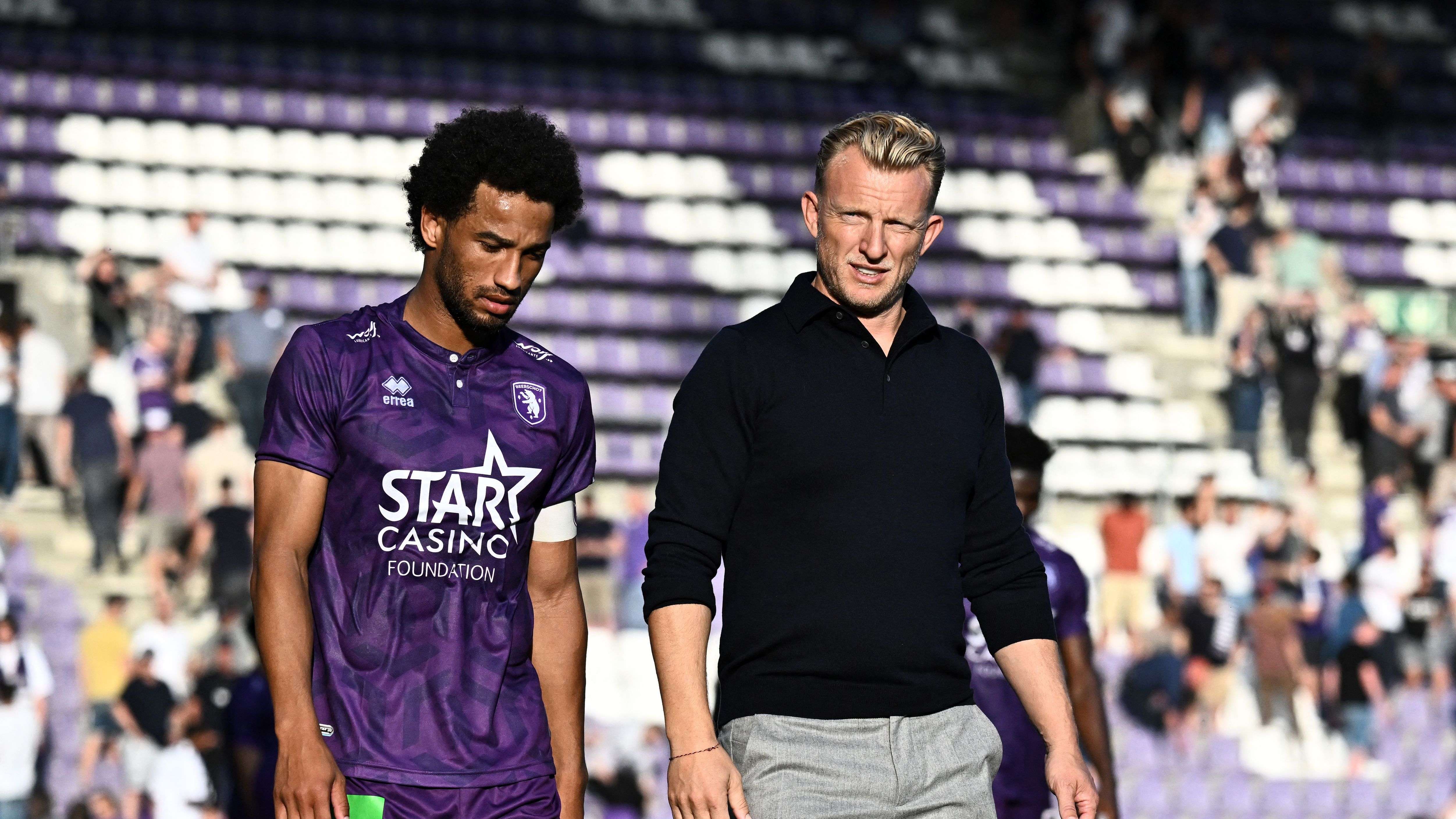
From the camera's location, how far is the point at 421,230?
12.2ft

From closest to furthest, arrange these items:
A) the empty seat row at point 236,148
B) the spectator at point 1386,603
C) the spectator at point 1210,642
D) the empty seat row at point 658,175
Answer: the spectator at point 1210,642 < the spectator at point 1386,603 < the empty seat row at point 236,148 < the empty seat row at point 658,175

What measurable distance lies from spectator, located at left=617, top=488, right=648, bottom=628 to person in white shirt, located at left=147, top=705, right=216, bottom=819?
2561 mm

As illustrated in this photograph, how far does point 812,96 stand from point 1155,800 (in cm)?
839

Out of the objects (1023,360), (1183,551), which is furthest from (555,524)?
(1023,360)

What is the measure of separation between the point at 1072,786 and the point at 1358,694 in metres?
9.62

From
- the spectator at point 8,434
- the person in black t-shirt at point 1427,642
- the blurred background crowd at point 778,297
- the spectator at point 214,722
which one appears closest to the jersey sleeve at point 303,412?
the blurred background crowd at point 778,297

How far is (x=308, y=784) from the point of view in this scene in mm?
3209

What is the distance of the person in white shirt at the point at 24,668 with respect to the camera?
10.2 meters

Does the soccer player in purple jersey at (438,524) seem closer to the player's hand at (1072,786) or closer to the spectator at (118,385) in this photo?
the player's hand at (1072,786)

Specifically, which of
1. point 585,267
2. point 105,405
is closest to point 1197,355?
point 585,267

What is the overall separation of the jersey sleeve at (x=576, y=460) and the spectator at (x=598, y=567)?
758cm

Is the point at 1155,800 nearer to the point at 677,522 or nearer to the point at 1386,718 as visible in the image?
the point at 1386,718

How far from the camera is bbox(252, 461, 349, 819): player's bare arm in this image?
3221mm

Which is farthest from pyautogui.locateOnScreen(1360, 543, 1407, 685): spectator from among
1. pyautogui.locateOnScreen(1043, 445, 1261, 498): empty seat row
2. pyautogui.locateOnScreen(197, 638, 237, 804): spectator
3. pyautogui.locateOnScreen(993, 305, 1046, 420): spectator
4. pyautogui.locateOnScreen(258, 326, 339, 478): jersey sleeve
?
pyautogui.locateOnScreen(258, 326, 339, 478): jersey sleeve
